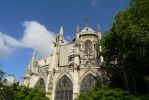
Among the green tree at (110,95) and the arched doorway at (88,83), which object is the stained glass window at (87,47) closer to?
the arched doorway at (88,83)

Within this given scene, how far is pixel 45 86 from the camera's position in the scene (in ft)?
115

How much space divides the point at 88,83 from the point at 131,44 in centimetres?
1151

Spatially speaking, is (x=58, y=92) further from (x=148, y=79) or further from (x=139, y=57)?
(x=139, y=57)

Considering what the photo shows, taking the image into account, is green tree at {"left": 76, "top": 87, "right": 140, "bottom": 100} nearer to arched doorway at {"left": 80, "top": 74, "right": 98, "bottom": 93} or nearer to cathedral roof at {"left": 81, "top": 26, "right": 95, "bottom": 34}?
arched doorway at {"left": 80, "top": 74, "right": 98, "bottom": 93}

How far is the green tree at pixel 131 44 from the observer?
21.9 m

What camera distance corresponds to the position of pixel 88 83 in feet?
109

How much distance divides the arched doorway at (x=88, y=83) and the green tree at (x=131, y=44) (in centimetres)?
297

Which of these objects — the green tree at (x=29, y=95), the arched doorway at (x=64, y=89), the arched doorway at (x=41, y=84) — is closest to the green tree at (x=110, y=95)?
the arched doorway at (x=64, y=89)

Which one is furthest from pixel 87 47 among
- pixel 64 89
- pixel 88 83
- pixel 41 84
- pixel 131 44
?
pixel 131 44

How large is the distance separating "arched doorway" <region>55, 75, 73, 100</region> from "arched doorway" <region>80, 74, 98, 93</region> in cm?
172

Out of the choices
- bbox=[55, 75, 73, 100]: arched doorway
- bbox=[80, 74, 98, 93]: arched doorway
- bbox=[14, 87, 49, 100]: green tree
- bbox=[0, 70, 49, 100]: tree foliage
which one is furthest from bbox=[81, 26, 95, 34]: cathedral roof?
bbox=[14, 87, 49, 100]: green tree

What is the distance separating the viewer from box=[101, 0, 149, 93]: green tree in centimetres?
2188

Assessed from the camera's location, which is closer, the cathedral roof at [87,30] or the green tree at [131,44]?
the green tree at [131,44]

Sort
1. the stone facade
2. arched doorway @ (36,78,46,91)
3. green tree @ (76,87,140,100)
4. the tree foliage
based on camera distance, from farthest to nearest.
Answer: arched doorway @ (36,78,46,91)
the stone facade
the tree foliage
green tree @ (76,87,140,100)
